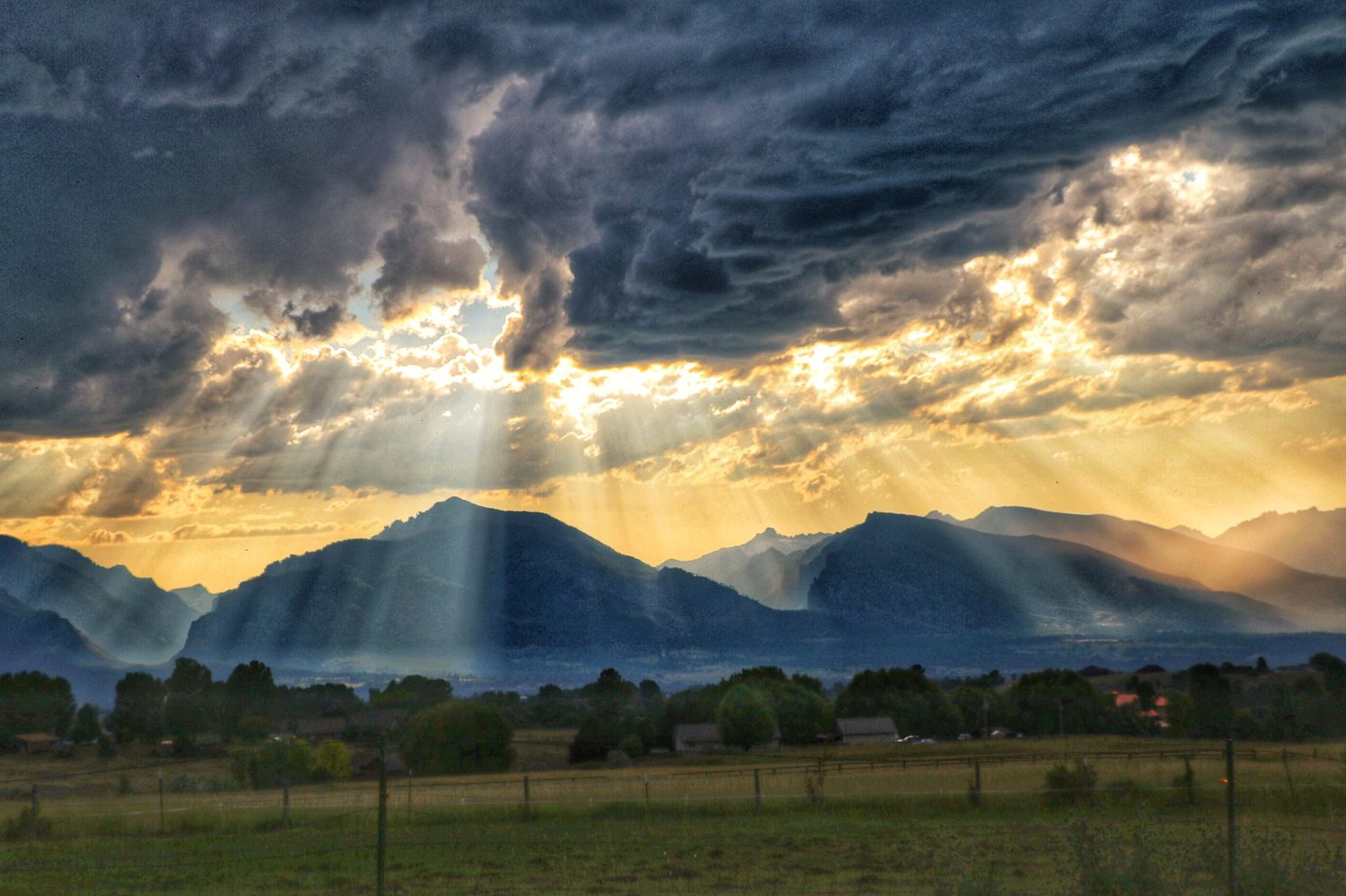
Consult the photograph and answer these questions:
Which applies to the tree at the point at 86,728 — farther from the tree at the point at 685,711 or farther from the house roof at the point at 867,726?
the house roof at the point at 867,726

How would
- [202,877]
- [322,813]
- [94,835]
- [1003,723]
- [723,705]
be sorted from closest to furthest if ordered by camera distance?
[202,877] → [94,835] → [322,813] → [723,705] → [1003,723]

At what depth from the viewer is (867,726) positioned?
9356 centimetres

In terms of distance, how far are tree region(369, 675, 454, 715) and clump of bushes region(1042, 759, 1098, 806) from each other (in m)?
91.6

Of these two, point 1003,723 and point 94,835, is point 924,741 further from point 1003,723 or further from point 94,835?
point 94,835

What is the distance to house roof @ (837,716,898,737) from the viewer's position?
304ft

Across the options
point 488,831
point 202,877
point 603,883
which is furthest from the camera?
point 488,831

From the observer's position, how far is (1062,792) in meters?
41.5

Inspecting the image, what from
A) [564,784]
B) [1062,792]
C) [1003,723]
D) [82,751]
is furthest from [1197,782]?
[82,751]

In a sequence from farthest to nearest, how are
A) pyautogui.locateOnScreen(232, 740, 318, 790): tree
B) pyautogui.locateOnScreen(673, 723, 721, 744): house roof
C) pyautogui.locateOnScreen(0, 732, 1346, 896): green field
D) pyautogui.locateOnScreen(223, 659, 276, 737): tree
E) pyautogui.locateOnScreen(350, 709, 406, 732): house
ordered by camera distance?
1. pyautogui.locateOnScreen(223, 659, 276, 737): tree
2. pyautogui.locateOnScreen(350, 709, 406, 732): house
3. pyautogui.locateOnScreen(673, 723, 721, 744): house roof
4. pyautogui.locateOnScreen(232, 740, 318, 790): tree
5. pyautogui.locateOnScreen(0, 732, 1346, 896): green field

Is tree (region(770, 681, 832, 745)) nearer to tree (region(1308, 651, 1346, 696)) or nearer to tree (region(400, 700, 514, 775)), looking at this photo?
tree (region(400, 700, 514, 775))

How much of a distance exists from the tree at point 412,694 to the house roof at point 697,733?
41523 millimetres

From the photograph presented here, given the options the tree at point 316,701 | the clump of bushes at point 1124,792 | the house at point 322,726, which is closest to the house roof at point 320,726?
the house at point 322,726

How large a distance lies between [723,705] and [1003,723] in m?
28.2

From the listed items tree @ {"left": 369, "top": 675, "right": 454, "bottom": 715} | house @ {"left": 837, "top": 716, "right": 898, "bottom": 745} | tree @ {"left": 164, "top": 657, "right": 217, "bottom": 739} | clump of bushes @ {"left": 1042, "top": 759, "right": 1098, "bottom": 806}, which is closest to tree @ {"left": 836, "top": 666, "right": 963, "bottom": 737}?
house @ {"left": 837, "top": 716, "right": 898, "bottom": 745}
